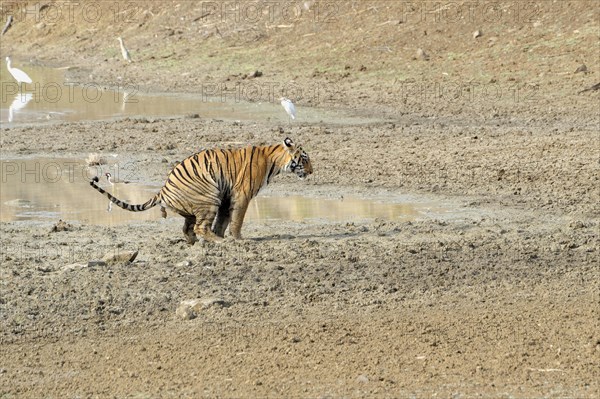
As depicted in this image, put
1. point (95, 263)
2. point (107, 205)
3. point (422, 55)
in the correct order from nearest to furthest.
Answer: point (95, 263)
point (107, 205)
point (422, 55)

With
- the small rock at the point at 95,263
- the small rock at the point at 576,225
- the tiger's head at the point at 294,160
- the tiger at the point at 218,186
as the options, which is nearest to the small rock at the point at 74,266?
the small rock at the point at 95,263

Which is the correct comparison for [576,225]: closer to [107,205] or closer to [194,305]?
[194,305]

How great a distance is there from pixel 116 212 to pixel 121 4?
2465cm

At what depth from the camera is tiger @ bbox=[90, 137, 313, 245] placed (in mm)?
10984

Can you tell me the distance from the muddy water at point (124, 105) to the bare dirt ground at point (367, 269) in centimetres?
81

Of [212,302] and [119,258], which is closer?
[212,302]

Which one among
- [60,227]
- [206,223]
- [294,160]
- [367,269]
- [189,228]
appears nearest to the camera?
[367,269]

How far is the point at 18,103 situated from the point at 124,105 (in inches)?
89.9

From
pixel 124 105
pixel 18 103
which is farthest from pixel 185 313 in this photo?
pixel 18 103

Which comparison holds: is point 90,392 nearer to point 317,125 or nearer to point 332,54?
point 317,125

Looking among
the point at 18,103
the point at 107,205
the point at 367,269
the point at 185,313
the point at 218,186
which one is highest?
the point at 18,103

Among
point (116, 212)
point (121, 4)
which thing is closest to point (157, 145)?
point (116, 212)

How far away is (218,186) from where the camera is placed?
36.4 ft

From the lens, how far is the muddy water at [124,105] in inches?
793
